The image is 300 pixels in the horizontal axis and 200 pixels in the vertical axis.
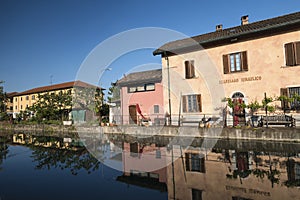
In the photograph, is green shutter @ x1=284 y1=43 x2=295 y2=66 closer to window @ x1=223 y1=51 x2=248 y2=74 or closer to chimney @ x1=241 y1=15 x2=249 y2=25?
window @ x1=223 y1=51 x2=248 y2=74

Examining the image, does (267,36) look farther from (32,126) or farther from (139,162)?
(32,126)

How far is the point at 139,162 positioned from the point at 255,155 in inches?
179

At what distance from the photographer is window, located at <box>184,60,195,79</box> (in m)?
16.9

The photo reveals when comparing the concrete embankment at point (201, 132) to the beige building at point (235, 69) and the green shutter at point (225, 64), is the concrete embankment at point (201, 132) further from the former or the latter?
the green shutter at point (225, 64)

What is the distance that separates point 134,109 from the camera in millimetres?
21609

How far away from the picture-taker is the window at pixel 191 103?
53.7 feet

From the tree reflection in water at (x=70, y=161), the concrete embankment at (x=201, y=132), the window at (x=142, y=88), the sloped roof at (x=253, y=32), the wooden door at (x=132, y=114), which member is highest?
the sloped roof at (x=253, y=32)

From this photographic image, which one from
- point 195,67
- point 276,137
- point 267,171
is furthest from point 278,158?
point 195,67

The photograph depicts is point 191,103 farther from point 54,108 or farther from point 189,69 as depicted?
point 54,108

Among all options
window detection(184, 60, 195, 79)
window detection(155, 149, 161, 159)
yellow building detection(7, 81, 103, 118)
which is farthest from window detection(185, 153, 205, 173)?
yellow building detection(7, 81, 103, 118)

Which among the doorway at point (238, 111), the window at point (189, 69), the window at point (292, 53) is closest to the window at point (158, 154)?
the doorway at point (238, 111)

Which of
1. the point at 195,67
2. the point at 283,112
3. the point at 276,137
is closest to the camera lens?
the point at 276,137

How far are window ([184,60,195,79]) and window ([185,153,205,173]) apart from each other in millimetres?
8656

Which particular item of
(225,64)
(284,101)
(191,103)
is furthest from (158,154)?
(225,64)
